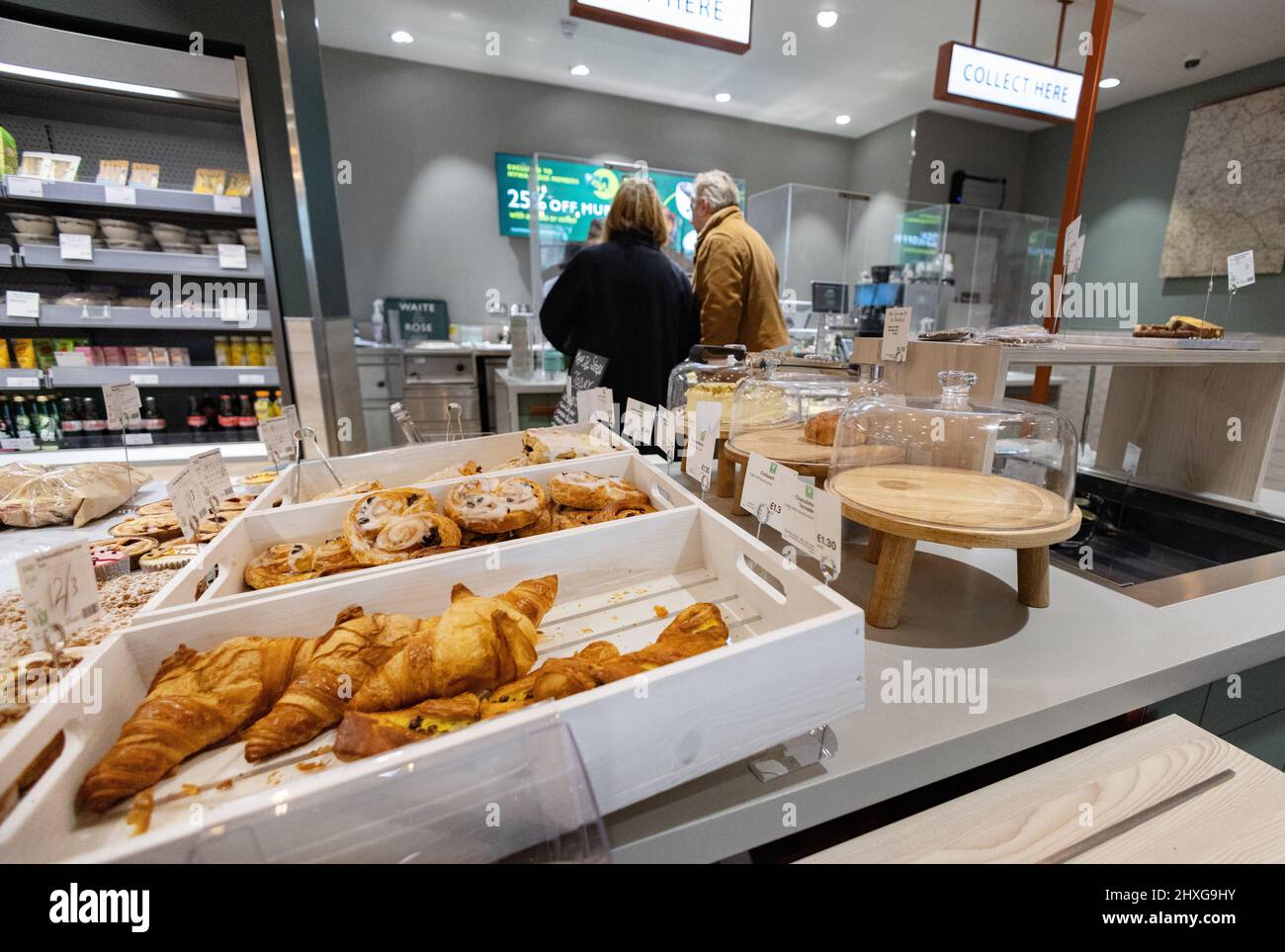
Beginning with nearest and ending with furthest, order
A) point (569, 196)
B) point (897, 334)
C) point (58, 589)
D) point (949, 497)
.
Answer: point (58, 589) < point (949, 497) < point (897, 334) < point (569, 196)

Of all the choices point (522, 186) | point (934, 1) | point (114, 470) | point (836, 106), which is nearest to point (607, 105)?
point (522, 186)

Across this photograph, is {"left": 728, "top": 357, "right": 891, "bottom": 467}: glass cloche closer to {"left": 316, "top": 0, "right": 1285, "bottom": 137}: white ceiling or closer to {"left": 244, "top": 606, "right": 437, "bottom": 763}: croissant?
{"left": 244, "top": 606, "right": 437, "bottom": 763}: croissant

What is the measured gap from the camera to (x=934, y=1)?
4.04m

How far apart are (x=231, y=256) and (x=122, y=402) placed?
5.68ft

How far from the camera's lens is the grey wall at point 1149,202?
4.85 meters

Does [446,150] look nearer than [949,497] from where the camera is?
No

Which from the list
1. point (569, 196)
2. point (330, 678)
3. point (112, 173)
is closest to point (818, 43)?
point (569, 196)

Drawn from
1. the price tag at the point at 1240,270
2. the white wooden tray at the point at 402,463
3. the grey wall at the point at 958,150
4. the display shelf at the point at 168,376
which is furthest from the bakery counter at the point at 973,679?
the grey wall at the point at 958,150

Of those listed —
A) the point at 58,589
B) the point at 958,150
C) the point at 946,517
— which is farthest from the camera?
the point at 958,150

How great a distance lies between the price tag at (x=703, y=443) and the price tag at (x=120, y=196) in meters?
2.89

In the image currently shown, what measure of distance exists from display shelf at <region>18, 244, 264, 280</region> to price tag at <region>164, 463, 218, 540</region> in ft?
7.23

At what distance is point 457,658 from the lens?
70 cm

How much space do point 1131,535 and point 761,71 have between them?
5186 mm

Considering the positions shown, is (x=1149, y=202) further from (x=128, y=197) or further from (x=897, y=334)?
(x=128, y=197)
